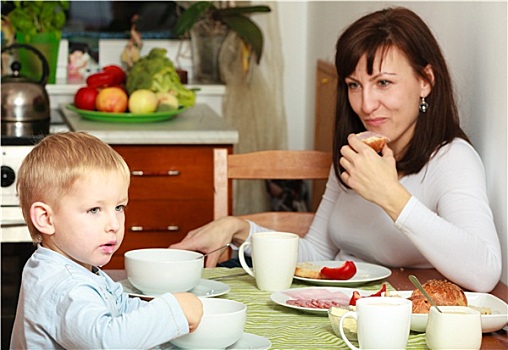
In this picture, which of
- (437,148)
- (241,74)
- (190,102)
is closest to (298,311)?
(437,148)

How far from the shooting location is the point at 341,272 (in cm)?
172

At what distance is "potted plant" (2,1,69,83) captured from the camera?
3.62 meters

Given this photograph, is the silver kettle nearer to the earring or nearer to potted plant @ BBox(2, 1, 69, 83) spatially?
potted plant @ BBox(2, 1, 69, 83)

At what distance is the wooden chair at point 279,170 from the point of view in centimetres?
233

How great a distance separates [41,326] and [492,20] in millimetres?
1167

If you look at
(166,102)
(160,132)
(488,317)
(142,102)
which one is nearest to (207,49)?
(166,102)

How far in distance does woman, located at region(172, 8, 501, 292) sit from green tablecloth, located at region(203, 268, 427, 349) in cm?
24

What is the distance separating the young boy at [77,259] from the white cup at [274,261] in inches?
13.7

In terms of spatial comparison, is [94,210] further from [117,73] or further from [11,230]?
[117,73]

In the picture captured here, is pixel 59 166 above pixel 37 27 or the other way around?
the other way around

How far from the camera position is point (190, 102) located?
340cm

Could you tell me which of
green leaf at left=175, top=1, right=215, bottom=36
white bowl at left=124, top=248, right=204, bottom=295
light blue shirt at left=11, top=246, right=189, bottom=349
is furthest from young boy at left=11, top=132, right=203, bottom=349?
green leaf at left=175, top=1, right=215, bottom=36

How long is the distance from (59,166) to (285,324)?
431mm

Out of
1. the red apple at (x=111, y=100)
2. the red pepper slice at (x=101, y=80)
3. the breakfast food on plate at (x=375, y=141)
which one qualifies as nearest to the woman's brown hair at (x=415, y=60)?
the breakfast food on plate at (x=375, y=141)
